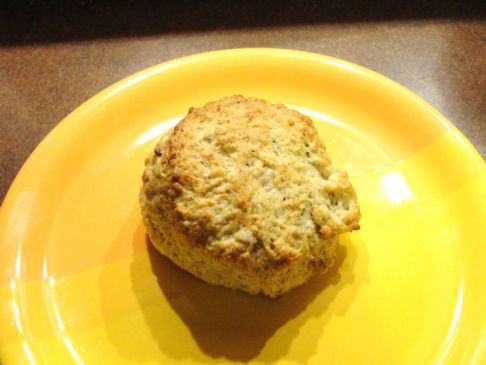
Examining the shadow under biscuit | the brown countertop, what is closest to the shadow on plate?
the shadow under biscuit

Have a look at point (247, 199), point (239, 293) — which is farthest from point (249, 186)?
point (239, 293)

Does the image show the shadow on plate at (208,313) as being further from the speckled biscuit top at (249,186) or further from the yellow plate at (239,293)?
the speckled biscuit top at (249,186)

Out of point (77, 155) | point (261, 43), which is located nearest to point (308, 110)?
point (261, 43)

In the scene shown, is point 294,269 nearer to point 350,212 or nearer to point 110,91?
point 350,212

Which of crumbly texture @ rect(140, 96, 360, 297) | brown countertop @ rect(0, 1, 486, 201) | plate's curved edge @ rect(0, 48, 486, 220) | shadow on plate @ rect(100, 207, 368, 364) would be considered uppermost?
brown countertop @ rect(0, 1, 486, 201)

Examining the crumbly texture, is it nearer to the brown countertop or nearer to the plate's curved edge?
the plate's curved edge

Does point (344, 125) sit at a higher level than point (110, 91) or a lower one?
lower

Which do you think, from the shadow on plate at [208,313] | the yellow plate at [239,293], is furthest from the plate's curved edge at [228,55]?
the shadow on plate at [208,313]
